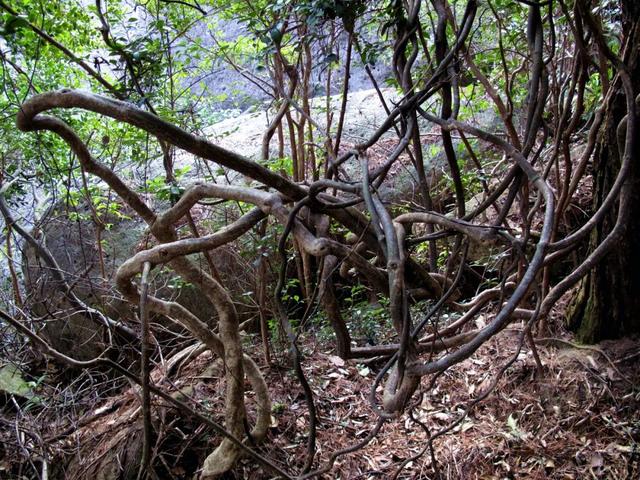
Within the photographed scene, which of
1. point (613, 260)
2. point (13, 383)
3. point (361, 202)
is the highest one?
point (361, 202)

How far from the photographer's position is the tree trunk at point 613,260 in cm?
216

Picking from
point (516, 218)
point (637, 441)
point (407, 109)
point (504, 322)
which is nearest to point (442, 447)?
point (637, 441)

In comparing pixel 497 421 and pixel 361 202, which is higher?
pixel 361 202

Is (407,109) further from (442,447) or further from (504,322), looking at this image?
(442,447)

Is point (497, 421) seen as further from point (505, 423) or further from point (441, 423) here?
point (441, 423)

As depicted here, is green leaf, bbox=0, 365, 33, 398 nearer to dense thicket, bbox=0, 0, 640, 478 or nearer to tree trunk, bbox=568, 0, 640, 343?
dense thicket, bbox=0, 0, 640, 478

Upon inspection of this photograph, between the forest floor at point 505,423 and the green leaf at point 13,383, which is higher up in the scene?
the green leaf at point 13,383

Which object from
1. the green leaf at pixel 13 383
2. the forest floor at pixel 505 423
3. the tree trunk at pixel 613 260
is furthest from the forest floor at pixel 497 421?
the green leaf at pixel 13 383

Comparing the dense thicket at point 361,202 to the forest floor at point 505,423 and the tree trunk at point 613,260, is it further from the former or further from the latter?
the forest floor at point 505,423

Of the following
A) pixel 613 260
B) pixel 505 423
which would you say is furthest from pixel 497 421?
pixel 613 260

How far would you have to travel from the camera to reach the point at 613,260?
8.05 feet

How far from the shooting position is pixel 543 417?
2566 mm

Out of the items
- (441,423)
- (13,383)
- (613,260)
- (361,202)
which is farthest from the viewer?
(13,383)

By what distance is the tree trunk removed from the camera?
2.16 metres
